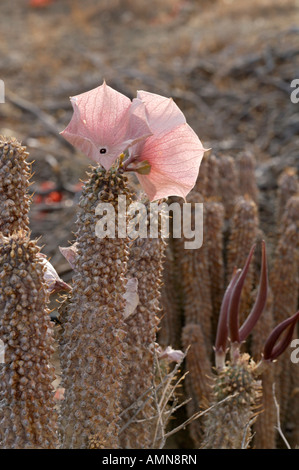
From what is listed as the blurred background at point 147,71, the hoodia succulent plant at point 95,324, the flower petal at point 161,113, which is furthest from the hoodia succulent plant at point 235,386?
the blurred background at point 147,71

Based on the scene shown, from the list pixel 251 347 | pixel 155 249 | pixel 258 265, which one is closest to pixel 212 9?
pixel 258 265

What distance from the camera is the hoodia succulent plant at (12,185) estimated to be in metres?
1.29

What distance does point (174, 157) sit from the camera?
1.19 m

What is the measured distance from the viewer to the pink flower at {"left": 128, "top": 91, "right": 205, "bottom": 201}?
1167mm

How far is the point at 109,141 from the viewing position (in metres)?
1.17

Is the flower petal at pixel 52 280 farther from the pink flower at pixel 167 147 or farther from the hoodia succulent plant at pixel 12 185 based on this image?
the pink flower at pixel 167 147

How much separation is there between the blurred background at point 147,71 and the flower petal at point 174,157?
70.1 inches

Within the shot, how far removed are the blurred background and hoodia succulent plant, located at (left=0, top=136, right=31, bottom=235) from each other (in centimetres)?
163

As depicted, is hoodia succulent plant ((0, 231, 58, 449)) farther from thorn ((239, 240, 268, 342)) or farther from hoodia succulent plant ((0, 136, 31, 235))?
thorn ((239, 240, 268, 342))

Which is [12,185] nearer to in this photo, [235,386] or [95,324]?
[95,324]

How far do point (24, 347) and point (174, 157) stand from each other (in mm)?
459

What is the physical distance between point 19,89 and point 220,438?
5903 millimetres

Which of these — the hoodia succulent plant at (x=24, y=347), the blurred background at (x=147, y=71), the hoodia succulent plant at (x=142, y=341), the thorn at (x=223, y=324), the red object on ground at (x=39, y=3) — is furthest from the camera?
the red object on ground at (x=39, y=3)

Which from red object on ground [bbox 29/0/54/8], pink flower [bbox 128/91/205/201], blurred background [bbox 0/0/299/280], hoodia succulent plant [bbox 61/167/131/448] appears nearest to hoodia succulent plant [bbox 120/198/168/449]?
hoodia succulent plant [bbox 61/167/131/448]
